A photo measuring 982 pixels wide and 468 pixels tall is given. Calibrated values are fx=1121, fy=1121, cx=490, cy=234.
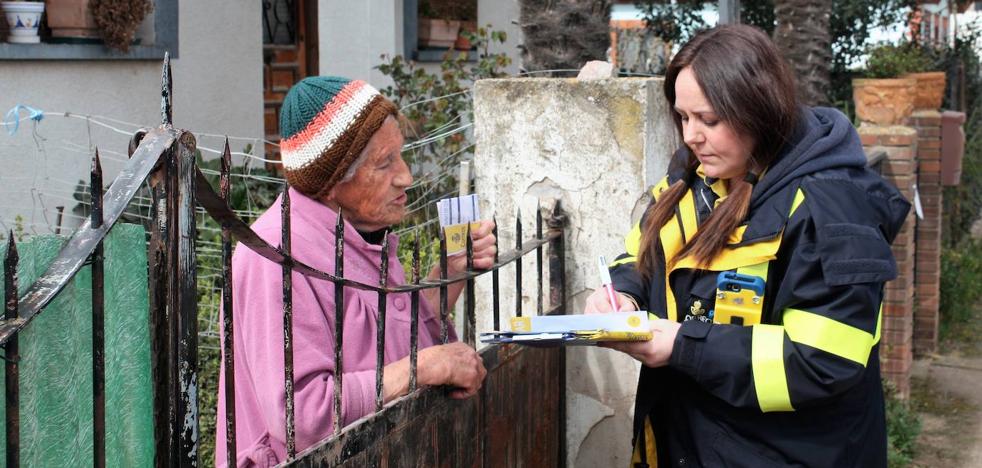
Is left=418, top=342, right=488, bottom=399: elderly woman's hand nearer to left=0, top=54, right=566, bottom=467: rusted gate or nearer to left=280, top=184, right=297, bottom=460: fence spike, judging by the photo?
left=0, top=54, right=566, bottom=467: rusted gate

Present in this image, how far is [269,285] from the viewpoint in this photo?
208cm

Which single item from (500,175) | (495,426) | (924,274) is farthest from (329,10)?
(495,426)

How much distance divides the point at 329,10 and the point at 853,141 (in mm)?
7364

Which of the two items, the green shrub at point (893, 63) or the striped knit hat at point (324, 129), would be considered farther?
the green shrub at point (893, 63)

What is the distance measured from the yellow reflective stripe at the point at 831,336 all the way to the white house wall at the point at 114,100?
171 inches

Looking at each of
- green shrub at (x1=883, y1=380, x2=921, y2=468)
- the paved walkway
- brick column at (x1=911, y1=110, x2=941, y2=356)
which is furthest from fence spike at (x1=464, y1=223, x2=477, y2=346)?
brick column at (x1=911, y1=110, x2=941, y2=356)

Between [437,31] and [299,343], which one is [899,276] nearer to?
[299,343]

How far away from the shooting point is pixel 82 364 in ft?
5.04

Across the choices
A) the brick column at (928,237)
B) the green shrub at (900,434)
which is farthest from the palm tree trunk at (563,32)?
the brick column at (928,237)

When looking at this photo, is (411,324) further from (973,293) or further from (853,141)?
(973,293)

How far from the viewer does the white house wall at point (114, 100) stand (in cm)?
637

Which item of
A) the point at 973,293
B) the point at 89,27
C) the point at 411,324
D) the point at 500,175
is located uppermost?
the point at 89,27

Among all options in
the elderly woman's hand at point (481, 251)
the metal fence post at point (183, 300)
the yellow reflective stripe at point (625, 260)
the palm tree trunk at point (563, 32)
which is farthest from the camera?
the palm tree trunk at point (563, 32)

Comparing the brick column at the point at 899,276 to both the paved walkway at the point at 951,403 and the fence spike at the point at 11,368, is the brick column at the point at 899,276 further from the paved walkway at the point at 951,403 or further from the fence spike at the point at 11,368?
the fence spike at the point at 11,368
